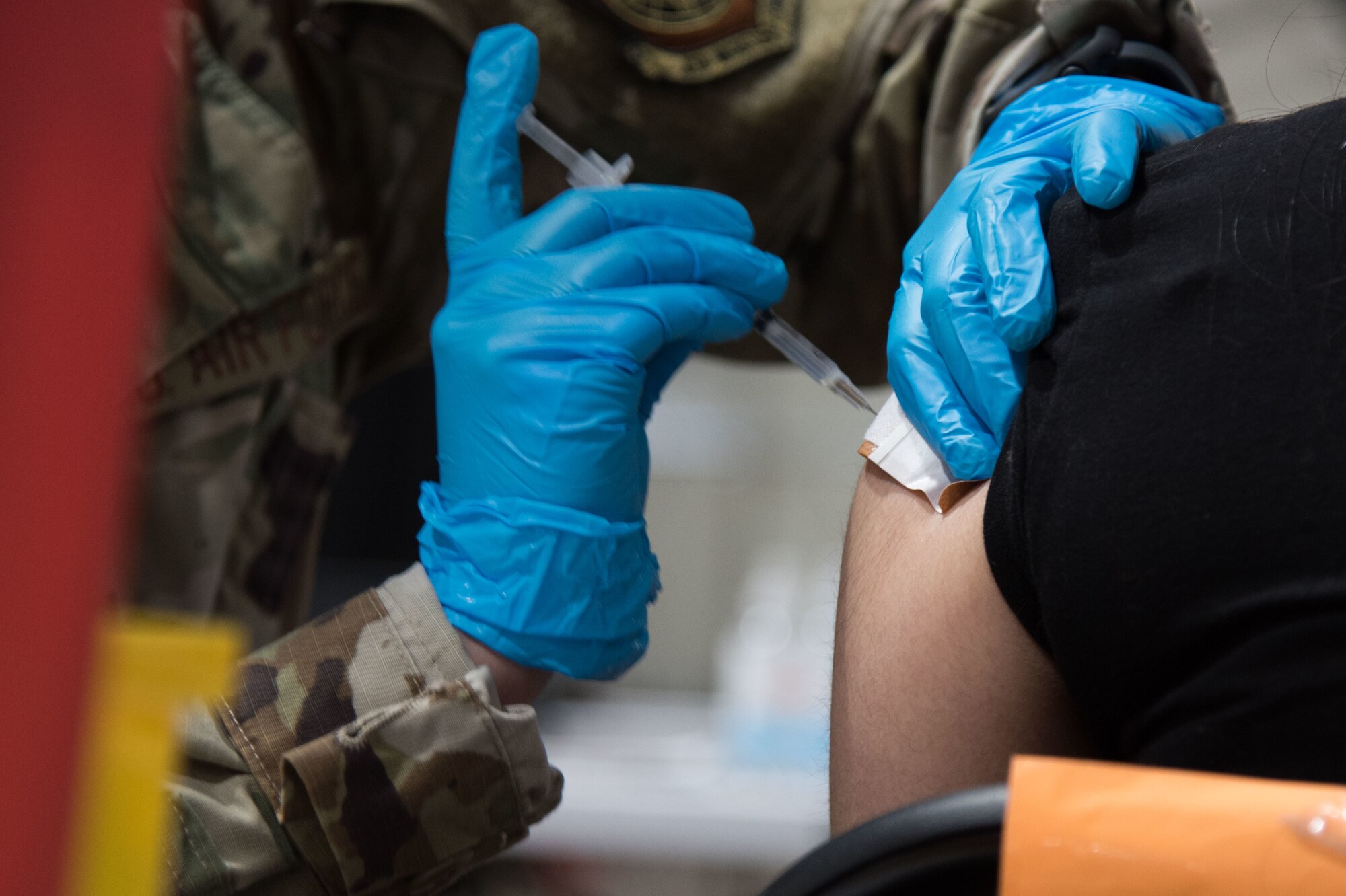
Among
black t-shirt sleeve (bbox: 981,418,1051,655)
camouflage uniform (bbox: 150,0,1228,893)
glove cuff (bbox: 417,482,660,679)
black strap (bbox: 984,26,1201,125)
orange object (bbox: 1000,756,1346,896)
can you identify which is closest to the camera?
orange object (bbox: 1000,756,1346,896)

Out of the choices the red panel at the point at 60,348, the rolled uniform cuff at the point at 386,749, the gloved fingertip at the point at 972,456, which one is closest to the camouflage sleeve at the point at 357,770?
the rolled uniform cuff at the point at 386,749

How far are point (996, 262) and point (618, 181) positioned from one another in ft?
1.58

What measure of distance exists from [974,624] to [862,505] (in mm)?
172

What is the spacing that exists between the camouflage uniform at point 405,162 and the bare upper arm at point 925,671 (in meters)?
0.53

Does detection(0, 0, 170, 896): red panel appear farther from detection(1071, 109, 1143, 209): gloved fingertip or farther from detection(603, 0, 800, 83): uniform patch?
detection(603, 0, 800, 83): uniform patch

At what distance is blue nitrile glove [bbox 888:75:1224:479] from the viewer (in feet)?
2.29

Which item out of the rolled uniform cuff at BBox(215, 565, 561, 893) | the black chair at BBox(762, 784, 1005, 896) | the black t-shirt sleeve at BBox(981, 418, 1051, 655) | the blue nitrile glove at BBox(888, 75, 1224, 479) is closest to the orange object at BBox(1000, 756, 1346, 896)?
the black chair at BBox(762, 784, 1005, 896)

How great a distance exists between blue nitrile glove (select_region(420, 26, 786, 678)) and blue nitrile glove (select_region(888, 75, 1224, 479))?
0.24 meters

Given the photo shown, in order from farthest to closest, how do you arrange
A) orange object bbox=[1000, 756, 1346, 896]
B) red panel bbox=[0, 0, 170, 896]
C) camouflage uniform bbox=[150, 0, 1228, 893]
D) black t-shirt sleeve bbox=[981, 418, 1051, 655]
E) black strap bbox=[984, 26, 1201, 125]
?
camouflage uniform bbox=[150, 0, 1228, 893], black strap bbox=[984, 26, 1201, 125], black t-shirt sleeve bbox=[981, 418, 1051, 655], orange object bbox=[1000, 756, 1346, 896], red panel bbox=[0, 0, 170, 896]

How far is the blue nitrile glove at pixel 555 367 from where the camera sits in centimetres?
95

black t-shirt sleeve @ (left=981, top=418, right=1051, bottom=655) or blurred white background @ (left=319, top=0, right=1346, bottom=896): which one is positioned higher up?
black t-shirt sleeve @ (left=981, top=418, right=1051, bottom=655)

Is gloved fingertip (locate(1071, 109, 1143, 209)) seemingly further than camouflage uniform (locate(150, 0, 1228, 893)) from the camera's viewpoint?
No

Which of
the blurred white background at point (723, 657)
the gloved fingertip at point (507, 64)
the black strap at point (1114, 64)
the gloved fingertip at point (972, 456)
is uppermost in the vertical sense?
the gloved fingertip at point (507, 64)

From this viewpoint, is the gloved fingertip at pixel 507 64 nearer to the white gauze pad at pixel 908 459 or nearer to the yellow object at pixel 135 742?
the white gauze pad at pixel 908 459
